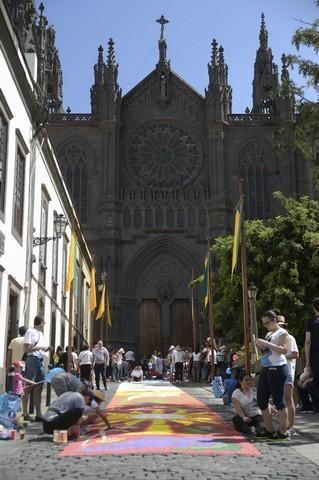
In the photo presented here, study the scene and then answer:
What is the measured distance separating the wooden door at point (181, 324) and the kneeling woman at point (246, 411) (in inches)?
1346

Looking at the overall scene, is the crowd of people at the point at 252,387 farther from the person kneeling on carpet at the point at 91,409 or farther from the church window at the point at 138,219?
the church window at the point at 138,219

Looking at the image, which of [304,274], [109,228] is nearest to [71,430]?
[304,274]

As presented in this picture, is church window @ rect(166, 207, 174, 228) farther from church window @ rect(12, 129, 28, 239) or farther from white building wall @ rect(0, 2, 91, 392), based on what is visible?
church window @ rect(12, 129, 28, 239)

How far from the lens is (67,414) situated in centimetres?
801

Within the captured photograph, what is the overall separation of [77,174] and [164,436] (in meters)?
38.9

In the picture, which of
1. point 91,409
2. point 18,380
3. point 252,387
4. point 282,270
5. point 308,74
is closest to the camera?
point 91,409

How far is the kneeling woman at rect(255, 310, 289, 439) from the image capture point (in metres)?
7.91

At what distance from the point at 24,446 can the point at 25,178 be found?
11258 millimetres

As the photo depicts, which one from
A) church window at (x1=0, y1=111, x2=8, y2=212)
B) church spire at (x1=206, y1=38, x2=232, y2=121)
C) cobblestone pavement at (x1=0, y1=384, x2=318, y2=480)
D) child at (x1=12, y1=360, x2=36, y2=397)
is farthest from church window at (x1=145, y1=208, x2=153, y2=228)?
cobblestone pavement at (x1=0, y1=384, x2=318, y2=480)

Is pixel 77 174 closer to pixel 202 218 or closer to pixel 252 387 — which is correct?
pixel 202 218

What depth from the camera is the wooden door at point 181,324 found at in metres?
43.2

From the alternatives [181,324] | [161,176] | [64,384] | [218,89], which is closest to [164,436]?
[64,384]

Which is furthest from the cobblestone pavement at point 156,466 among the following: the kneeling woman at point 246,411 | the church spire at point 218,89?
the church spire at point 218,89

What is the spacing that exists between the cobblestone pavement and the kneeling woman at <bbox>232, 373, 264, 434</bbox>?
56.3 inches
